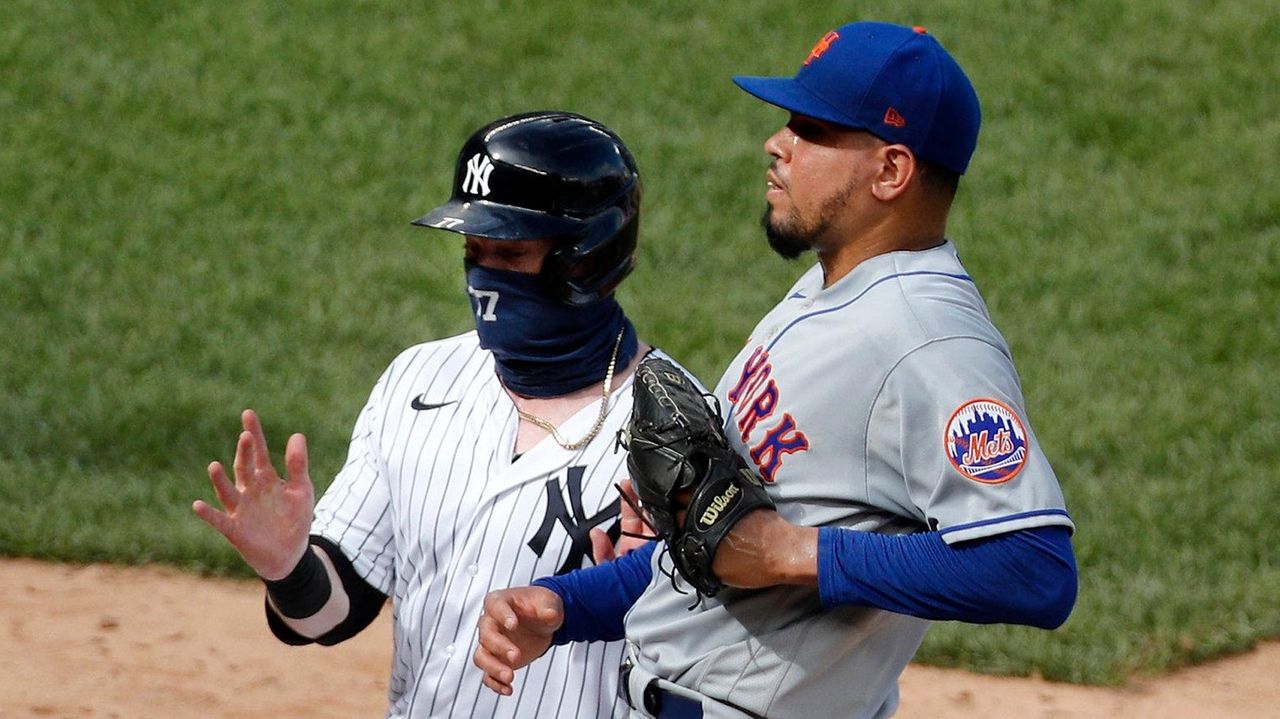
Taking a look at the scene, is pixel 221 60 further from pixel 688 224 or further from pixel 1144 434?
pixel 1144 434

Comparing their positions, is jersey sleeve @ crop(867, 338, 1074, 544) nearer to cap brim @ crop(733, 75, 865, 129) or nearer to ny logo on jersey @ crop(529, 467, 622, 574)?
cap brim @ crop(733, 75, 865, 129)

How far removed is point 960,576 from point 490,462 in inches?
43.6

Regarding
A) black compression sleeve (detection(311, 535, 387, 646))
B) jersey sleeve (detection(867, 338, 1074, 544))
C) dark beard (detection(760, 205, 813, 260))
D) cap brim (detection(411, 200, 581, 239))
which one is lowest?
black compression sleeve (detection(311, 535, 387, 646))

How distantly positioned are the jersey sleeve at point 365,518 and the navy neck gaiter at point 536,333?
290 millimetres

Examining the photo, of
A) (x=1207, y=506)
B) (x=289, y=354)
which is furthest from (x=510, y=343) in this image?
(x=289, y=354)

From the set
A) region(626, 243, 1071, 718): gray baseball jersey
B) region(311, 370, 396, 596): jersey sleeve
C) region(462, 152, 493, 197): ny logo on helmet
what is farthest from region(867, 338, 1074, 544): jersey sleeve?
region(311, 370, 396, 596): jersey sleeve

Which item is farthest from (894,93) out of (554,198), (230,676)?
(230,676)

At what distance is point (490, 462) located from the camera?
10.7 feet

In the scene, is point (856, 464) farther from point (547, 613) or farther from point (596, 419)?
point (596, 419)

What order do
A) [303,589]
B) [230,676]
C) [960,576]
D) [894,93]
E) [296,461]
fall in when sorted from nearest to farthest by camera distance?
[960,576]
[894,93]
[296,461]
[303,589]
[230,676]

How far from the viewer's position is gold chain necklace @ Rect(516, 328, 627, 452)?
128 inches

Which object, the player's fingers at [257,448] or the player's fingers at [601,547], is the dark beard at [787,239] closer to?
the player's fingers at [601,547]

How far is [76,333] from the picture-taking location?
880 centimetres

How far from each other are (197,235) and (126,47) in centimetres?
220
